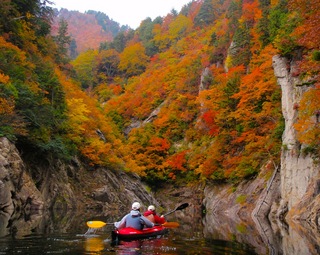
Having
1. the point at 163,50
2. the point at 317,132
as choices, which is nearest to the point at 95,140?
the point at 317,132

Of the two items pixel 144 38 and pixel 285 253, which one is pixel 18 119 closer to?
pixel 285 253

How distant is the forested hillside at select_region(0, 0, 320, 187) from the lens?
24.0 meters

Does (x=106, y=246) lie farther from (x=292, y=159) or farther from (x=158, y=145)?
(x=158, y=145)

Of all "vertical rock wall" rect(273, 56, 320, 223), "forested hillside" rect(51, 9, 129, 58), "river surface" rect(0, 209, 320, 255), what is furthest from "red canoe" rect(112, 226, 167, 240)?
"forested hillside" rect(51, 9, 129, 58)

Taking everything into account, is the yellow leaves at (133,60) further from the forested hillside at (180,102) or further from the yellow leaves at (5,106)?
the yellow leaves at (5,106)

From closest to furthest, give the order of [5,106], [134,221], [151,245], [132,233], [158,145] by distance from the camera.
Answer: [151,245]
[132,233]
[134,221]
[5,106]
[158,145]

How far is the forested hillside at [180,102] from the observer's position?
23972mm

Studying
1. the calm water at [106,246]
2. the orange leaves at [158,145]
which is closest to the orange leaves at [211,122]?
the orange leaves at [158,145]

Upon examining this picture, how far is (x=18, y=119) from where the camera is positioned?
2311cm

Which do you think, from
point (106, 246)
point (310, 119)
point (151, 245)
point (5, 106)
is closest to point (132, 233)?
point (151, 245)

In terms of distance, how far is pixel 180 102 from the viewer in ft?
176

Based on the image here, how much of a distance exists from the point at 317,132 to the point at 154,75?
49223mm

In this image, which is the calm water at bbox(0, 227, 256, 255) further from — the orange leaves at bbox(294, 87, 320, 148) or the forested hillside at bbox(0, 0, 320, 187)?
the forested hillside at bbox(0, 0, 320, 187)

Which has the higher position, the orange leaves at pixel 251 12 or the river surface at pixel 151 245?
the orange leaves at pixel 251 12
